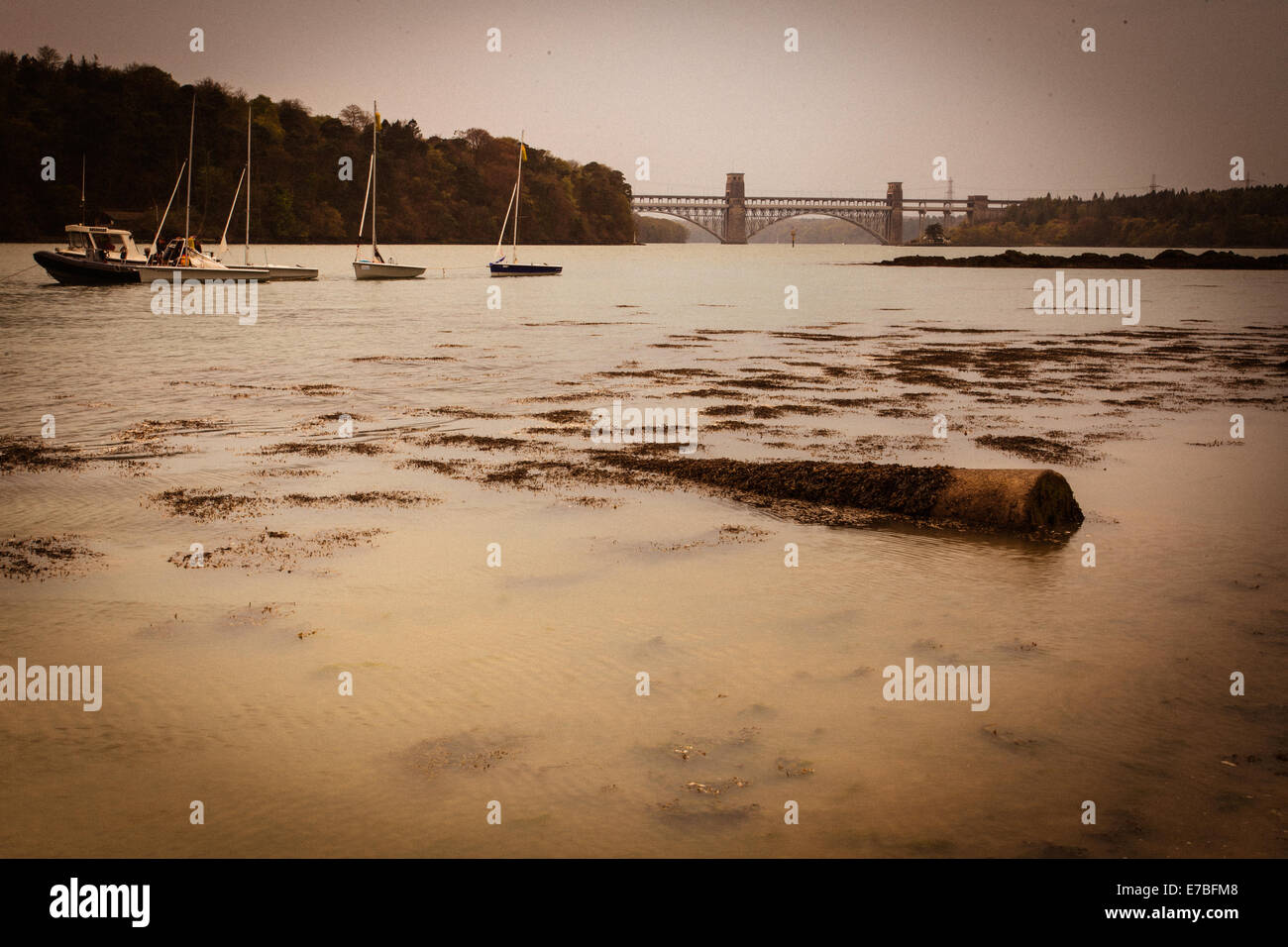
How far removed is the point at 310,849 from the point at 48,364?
2301cm

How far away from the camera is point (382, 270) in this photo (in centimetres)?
6888

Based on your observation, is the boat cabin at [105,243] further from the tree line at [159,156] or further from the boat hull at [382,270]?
the tree line at [159,156]

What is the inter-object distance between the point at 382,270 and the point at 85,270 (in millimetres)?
20253

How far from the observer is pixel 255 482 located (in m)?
11.8

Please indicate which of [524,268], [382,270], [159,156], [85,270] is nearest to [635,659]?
[85,270]

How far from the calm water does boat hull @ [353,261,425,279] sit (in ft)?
176

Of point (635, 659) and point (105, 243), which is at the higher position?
point (105, 243)

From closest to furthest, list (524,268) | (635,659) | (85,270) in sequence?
(635,659), (85,270), (524,268)

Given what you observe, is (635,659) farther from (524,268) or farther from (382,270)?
(382,270)

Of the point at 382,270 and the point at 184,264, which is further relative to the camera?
the point at 382,270

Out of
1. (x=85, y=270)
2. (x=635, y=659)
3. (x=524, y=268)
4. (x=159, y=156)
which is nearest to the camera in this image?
(x=635, y=659)

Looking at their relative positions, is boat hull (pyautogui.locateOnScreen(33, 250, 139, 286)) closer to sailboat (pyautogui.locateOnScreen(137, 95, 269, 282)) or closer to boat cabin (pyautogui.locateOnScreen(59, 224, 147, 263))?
sailboat (pyautogui.locateOnScreen(137, 95, 269, 282))

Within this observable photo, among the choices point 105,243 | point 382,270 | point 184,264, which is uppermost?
point 382,270

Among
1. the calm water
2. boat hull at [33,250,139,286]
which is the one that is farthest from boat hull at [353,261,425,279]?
the calm water
